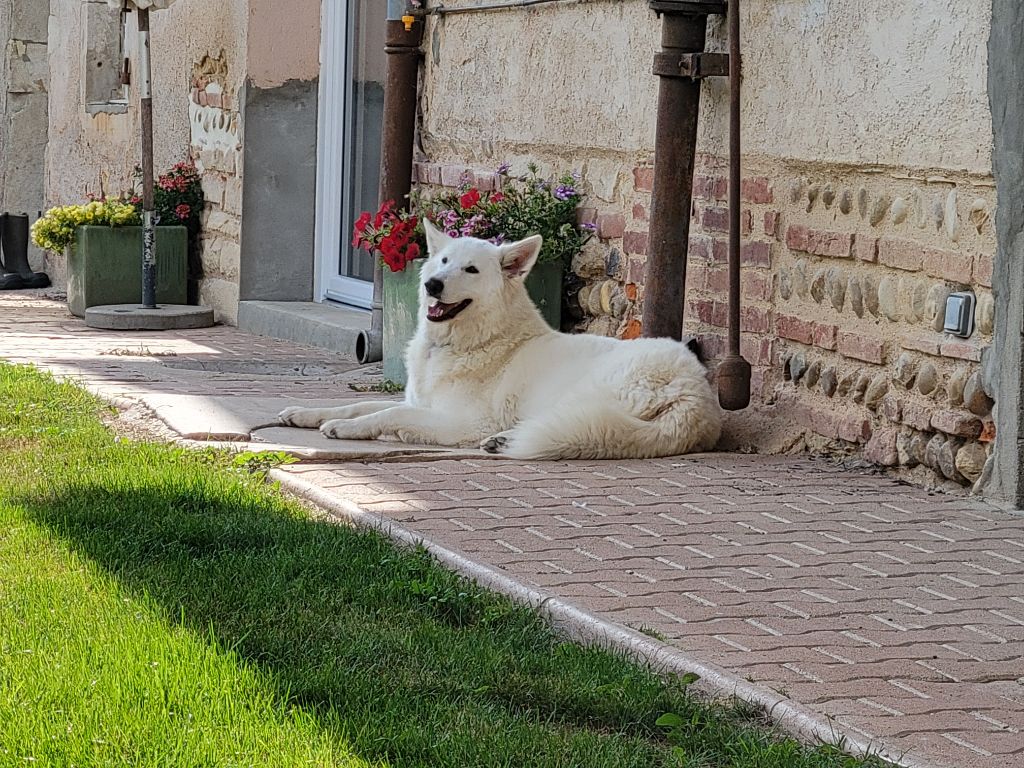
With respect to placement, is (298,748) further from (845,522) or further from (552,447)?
(552,447)

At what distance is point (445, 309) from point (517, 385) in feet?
1.42

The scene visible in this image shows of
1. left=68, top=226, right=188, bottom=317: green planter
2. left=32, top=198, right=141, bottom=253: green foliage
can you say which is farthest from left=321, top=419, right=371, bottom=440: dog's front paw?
left=32, top=198, right=141, bottom=253: green foliage

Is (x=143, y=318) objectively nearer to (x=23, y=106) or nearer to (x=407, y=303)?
(x=407, y=303)

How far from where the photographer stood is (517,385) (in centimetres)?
598

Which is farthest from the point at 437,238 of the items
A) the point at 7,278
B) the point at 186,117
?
the point at 7,278

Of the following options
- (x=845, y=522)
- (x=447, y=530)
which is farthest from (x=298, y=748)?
(x=845, y=522)

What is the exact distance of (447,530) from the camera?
4434 mm

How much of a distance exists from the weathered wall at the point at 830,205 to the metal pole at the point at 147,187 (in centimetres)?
413

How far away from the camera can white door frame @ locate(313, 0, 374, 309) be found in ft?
34.3

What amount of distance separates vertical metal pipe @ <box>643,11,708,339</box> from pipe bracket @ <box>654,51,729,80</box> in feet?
0.06

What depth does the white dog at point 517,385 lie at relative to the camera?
574cm

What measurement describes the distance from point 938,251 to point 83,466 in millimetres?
→ 3031

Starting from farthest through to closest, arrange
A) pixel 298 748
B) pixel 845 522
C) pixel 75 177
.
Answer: pixel 75 177 < pixel 845 522 < pixel 298 748

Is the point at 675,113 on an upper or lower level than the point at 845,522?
upper
